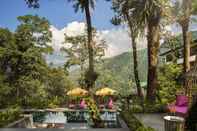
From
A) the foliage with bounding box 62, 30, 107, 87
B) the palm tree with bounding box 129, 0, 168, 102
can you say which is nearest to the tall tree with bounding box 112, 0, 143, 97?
the palm tree with bounding box 129, 0, 168, 102

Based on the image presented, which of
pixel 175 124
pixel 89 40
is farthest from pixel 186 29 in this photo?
pixel 175 124

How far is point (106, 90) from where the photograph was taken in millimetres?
28000

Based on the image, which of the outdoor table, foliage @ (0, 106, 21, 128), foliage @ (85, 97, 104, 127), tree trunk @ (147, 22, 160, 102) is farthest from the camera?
tree trunk @ (147, 22, 160, 102)

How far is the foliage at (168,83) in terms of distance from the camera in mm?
28406

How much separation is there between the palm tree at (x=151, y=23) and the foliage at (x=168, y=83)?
5.99ft

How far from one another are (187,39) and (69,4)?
423 inches

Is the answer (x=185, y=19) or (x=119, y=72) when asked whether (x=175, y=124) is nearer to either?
(x=185, y=19)

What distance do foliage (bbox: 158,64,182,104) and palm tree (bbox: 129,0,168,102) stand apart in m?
1.83

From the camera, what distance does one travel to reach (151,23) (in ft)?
83.0

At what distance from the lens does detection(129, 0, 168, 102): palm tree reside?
24.5 metres

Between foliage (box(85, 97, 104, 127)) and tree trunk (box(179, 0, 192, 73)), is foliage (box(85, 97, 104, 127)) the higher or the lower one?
the lower one

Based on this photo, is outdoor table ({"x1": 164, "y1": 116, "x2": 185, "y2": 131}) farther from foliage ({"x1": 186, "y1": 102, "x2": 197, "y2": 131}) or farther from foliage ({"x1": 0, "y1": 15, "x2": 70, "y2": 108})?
foliage ({"x1": 0, "y1": 15, "x2": 70, "y2": 108})

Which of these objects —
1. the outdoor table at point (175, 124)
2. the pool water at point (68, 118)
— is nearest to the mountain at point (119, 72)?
the pool water at point (68, 118)

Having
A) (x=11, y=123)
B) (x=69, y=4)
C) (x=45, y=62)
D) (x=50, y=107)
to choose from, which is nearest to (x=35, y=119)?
(x=50, y=107)
